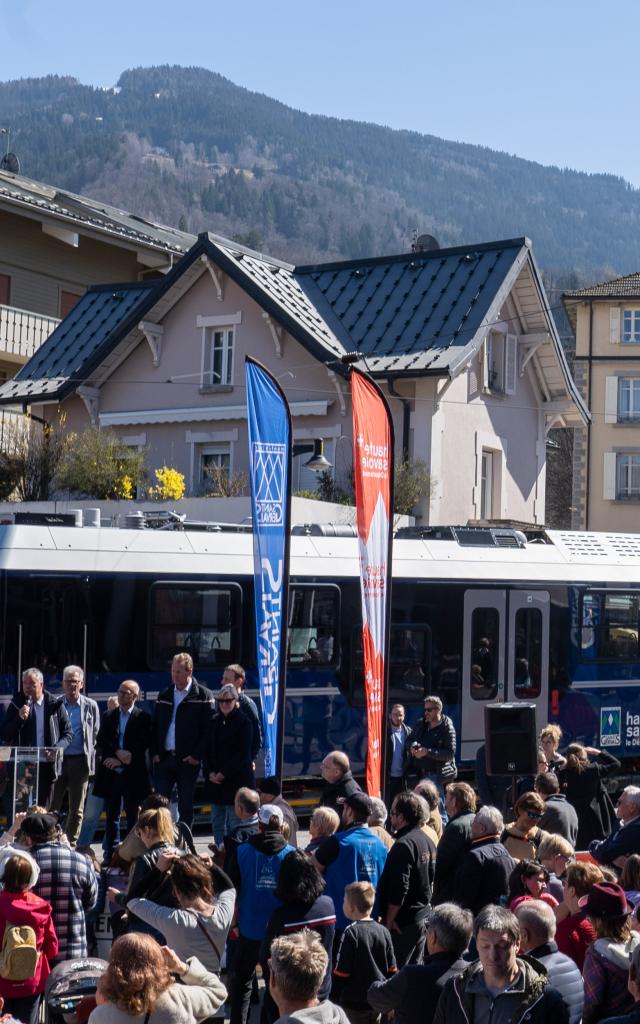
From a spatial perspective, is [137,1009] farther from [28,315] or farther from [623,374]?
[623,374]

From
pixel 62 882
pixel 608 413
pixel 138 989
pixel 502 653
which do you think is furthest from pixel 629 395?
pixel 138 989

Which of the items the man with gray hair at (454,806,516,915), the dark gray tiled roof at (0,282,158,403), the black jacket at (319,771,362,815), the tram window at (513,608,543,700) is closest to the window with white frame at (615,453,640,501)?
the dark gray tiled roof at (0,282,158,403)

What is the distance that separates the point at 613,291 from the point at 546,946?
52982 mm

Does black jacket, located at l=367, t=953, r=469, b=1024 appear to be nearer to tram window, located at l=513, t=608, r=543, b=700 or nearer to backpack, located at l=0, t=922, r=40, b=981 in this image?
backpack, located at l=0, t=922, r=40, b=981

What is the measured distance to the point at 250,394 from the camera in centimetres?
1223

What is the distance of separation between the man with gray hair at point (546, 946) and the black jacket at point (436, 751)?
7.70 metres

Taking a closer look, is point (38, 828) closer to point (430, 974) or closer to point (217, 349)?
point (430, 974)

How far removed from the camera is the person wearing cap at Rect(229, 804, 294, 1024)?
26.6 ft

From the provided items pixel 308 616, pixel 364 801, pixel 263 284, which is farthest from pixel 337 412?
pixel 364 801

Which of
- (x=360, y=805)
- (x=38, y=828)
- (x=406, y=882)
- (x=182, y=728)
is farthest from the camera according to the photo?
(x=182, y=728)

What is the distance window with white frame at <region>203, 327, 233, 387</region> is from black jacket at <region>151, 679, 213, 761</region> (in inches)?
760

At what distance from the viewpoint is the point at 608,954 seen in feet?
22.1

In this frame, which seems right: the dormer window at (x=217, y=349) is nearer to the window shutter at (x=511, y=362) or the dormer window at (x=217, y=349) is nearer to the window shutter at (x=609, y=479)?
the window shutter at (x=511, y=362)

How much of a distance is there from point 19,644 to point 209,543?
2612mm
